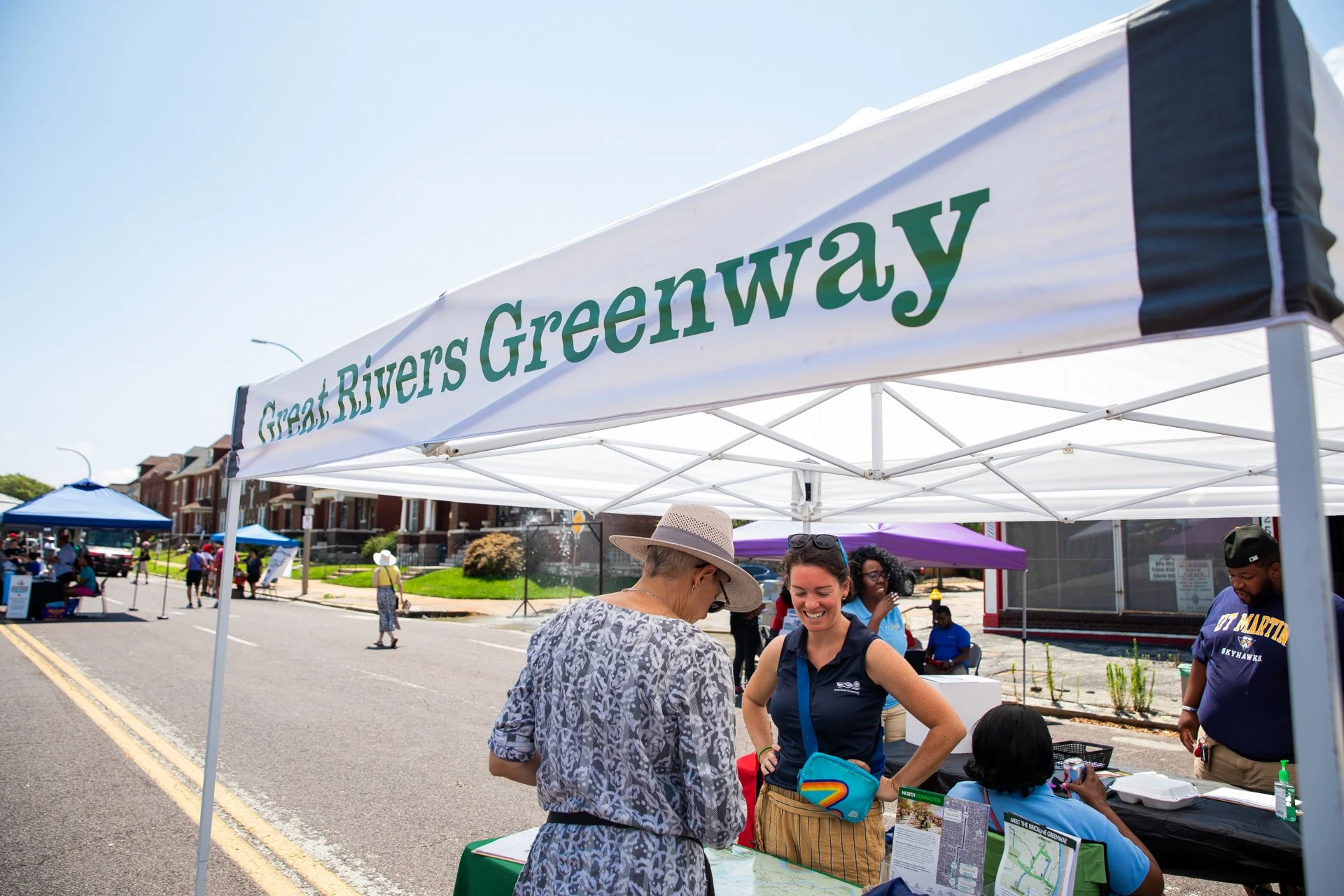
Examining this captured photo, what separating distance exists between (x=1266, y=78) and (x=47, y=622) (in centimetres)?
2204

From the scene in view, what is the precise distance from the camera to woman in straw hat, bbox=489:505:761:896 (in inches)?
69.8

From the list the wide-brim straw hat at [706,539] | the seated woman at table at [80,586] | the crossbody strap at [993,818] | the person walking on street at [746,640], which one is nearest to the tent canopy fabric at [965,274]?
the wide-brim straw hat at [706,539]

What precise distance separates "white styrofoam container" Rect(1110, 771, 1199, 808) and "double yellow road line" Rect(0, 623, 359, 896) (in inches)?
143

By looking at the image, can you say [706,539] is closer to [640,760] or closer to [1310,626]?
[640,760]

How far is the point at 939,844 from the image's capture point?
2232 mm

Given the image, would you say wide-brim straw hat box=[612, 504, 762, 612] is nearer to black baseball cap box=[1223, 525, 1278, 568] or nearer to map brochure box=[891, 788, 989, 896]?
map brochure box=[891, 788, 989, 896]

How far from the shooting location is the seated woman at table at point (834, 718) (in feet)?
8.75

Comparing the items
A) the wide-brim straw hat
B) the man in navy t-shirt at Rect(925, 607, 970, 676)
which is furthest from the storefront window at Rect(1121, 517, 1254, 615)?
the wide-brim straw hat

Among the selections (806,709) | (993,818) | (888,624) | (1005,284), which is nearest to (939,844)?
(993,818)

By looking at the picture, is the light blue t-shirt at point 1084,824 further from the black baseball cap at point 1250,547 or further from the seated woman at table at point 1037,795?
the black baseball cap at point 1250,547

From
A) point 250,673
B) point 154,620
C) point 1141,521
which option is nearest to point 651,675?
point 250,673

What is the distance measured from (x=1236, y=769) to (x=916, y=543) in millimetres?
6187

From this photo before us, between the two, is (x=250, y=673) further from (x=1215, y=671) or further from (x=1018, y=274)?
(x=1018, y=274)

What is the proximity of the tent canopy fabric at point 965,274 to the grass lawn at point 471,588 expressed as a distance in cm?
2191
